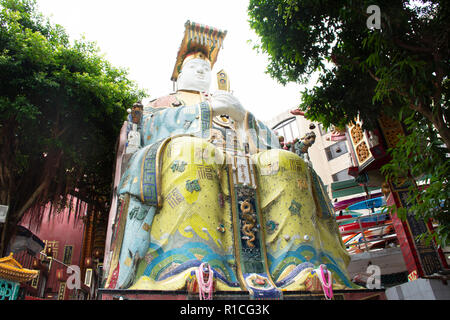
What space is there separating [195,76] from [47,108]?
288 cm

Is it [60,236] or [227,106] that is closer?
[227,106]

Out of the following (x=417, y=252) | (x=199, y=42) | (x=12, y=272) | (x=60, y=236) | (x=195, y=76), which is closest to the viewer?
(x=12, y=272)

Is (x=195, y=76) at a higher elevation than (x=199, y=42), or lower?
lower

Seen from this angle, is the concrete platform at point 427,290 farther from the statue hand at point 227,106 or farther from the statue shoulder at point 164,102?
the statue shoulder at point 164,102

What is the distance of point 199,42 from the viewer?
7.77 m

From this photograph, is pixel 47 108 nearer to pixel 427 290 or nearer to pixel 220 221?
pixel 220 221

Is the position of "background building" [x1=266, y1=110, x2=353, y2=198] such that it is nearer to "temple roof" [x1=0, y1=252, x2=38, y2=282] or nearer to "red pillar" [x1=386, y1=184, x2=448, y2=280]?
"red pillar" [x1=386, y1=184, x2=448, y2=280]

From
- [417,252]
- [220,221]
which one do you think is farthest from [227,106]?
[417,252]

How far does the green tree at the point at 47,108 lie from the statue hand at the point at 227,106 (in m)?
2.52

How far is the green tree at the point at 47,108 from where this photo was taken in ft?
20.3

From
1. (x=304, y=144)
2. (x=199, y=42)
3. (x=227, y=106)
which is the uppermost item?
(x=199, y=42)

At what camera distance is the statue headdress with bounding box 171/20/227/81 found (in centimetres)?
777

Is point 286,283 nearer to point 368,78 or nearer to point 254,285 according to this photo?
point 254,285

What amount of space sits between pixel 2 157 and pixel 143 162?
3.42 m
